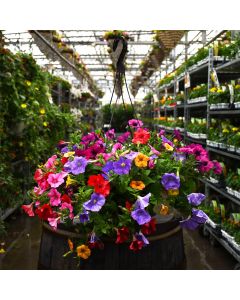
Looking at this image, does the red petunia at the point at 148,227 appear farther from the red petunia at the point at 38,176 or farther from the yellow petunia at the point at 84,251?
the red petunia at the point at 38,176

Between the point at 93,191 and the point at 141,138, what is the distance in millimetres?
297

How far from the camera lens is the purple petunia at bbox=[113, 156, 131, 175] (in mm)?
1093

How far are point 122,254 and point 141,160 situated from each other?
30 centimetres

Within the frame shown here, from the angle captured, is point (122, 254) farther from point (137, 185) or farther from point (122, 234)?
point (137, 185)

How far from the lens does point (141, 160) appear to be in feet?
3.75

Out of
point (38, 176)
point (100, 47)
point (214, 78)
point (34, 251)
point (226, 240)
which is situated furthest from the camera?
point (100, 47)

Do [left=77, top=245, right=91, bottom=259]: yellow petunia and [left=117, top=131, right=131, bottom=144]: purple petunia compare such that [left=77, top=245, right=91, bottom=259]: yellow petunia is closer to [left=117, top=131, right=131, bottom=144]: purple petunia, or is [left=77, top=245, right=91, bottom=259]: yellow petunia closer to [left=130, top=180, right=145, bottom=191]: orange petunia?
[left=130, top=180, right=145, bottom=191]: orange petunia

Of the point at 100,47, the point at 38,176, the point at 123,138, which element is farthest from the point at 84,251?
the point at 100,47

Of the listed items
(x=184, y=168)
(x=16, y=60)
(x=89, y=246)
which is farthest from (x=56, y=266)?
(x=16, y=60)

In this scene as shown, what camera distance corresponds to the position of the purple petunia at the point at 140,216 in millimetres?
1027

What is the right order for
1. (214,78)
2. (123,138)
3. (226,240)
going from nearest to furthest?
(123,138) < (226,240) < (214,78)

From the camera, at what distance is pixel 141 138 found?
130cm

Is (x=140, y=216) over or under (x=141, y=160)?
under

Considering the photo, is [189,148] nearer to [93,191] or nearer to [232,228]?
[93,191]
